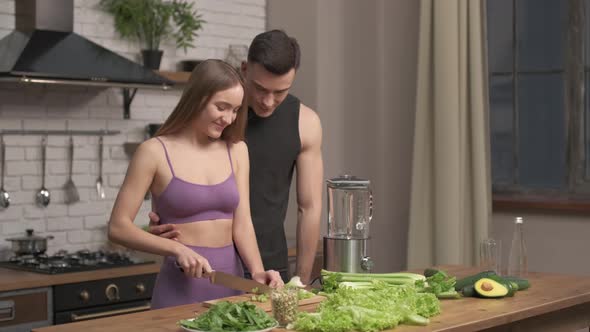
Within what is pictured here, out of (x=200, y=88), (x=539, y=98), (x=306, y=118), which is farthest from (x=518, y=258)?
(x=539, y=98)

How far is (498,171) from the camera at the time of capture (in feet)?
18.2

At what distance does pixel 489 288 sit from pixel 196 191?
971mm

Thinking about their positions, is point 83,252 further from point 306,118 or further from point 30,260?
point 306,118

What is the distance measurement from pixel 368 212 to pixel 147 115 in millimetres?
2054

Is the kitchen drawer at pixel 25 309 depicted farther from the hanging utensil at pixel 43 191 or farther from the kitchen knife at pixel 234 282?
the kitchen knife at pixel 234 282

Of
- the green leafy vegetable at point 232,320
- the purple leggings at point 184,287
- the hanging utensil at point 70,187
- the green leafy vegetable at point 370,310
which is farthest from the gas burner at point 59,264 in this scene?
the green leafy vegetable at point 232,320

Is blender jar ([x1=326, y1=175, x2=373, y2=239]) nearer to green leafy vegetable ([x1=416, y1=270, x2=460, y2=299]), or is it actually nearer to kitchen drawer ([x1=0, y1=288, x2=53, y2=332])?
green leafy vegetable ([x1=416, y1=270, x2=460, y2=299])

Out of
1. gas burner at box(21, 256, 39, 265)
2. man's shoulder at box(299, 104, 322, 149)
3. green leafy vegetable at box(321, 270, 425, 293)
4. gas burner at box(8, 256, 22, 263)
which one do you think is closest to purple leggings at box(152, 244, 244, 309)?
green leafy vegetable at box(321, 270, 425, 293)

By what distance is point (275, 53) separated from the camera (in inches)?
125

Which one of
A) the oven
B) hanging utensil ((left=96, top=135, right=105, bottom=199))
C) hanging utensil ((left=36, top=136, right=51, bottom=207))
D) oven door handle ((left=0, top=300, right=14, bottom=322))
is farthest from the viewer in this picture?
hanging utensil ((left=96, top=135, right=105, bottom=199))

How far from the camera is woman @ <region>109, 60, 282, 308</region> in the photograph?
2.89m

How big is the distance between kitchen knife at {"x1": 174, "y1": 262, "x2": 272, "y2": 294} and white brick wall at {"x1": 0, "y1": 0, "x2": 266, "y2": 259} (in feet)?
7.04

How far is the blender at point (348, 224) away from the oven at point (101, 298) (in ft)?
4.12

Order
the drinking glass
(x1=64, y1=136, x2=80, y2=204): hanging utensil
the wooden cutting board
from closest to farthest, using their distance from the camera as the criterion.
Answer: the wooden cutting board
the drinking glass
(x1=64, y1=136, x2=80, y2=204): hanging utensil
